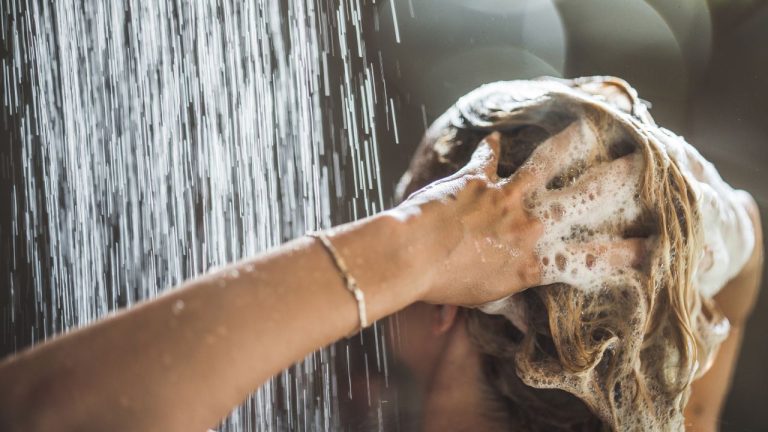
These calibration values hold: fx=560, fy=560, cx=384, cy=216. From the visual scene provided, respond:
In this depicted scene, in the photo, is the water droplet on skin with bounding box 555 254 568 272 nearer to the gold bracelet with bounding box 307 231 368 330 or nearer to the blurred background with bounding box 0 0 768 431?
the gold bracelet with bounding box 307 231 368 330

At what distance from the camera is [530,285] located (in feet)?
2.58

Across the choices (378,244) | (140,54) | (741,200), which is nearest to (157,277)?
(140,54)

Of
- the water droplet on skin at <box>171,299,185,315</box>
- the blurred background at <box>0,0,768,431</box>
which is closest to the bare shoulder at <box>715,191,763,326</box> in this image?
the blurred background at <box>0,0,768,431</box>

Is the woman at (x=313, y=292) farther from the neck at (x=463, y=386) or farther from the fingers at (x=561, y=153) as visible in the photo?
the neck at (x=463, y=386)

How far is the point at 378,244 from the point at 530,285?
0.30m

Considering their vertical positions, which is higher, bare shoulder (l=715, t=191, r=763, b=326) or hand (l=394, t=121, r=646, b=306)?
hand (l=394, t=121, r=646, b=306)

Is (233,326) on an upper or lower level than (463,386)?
upper

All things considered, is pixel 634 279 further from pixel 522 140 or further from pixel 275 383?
pixel 275 383

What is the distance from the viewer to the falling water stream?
179 cm

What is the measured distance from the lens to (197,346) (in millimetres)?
478

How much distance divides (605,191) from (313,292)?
0.46m

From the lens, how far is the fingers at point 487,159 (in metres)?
0.74

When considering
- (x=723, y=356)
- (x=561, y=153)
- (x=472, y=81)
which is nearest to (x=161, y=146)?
(x=472, y=81)

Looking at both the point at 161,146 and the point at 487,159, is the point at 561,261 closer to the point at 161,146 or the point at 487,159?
the point at 487,159
